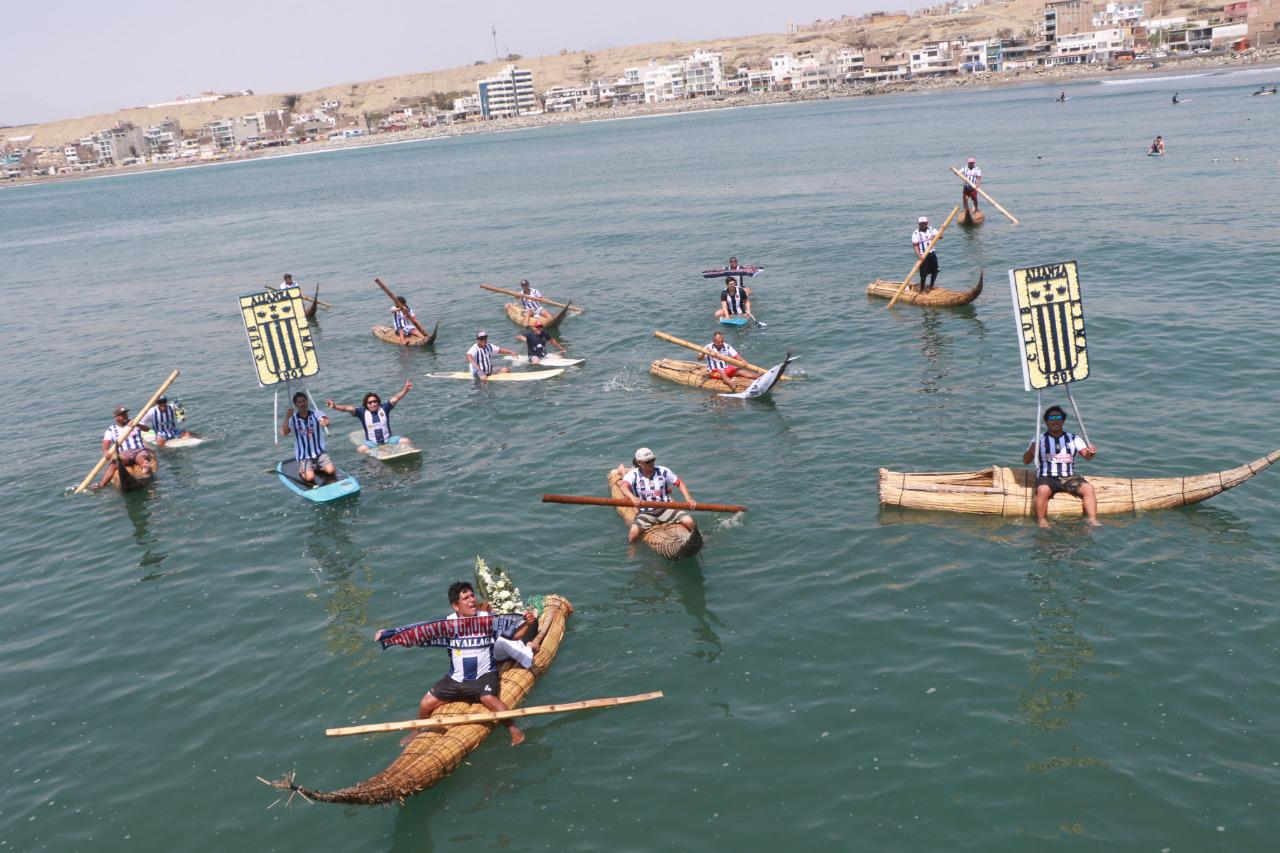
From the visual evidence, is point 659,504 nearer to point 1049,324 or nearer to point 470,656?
point 470,656

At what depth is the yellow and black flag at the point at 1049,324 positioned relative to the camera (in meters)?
18.7

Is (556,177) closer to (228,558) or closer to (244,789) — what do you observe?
(228,558)

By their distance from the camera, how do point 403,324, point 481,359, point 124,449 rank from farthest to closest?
point 403,324 → point 481,359 → point 124,449

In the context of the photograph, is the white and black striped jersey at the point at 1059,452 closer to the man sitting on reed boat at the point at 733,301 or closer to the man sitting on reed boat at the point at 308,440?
the man sitting on reed boat at the point at 308,440

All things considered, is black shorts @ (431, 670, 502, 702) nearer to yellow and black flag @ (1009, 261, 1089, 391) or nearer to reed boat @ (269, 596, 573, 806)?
reed boat @ (269, 596, 573, 806)

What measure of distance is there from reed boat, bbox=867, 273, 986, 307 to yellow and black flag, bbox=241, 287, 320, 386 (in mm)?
22483

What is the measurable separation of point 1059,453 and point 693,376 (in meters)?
12.9

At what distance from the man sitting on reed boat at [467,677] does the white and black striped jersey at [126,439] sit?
16392 mm

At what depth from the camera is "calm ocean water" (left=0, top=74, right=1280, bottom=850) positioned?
1241 centimetres

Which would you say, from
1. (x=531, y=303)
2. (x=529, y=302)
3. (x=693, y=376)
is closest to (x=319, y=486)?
(x=693, y=376)

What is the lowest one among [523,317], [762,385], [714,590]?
[714,590]

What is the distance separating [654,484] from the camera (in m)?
18.4

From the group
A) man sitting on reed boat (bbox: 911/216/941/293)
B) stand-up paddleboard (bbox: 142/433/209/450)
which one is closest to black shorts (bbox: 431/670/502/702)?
stand-up paddleboard (bbox: 142/433/209/450)

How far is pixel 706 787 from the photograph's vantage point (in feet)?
41.3
